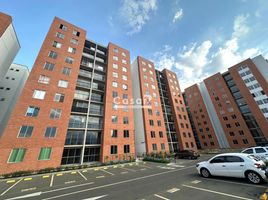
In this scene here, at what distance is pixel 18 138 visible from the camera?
16.6 metres

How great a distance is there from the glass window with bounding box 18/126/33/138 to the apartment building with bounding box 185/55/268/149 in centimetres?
5524

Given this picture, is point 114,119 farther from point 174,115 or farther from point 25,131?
point 174,115

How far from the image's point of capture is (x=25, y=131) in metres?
17.4

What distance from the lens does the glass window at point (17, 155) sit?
51.0 feet

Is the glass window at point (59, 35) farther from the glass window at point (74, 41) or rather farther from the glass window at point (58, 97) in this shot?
the glass window at point (58, 97)

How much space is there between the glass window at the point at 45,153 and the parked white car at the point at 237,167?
66.0ft

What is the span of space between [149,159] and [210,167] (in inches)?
599

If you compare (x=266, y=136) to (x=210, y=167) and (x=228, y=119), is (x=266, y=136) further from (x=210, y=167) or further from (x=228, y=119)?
(x=210, y=167)

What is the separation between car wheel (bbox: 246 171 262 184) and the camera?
23.6ft

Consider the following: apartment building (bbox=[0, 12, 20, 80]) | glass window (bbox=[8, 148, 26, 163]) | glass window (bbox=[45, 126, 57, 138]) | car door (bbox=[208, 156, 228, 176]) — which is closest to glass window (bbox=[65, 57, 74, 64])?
apartment building (bbox=[0, 12, 20, 80])

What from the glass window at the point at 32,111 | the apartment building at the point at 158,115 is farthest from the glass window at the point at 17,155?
the apartment building at the point at 158,115

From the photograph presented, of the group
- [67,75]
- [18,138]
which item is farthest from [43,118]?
[67,75]

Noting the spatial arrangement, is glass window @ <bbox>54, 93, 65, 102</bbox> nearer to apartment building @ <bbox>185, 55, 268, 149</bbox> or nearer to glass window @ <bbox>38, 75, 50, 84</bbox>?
glass window @ <bbox>38, 75, 50, 84</bbox>

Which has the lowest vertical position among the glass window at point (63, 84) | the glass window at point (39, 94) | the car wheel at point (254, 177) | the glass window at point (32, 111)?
the car wheel at point (254, 177)
